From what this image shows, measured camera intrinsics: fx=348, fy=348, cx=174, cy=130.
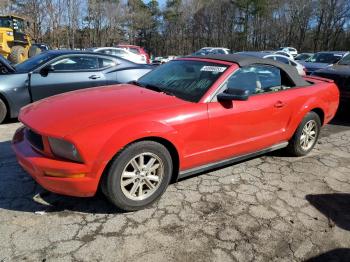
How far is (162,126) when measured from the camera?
11.0ft

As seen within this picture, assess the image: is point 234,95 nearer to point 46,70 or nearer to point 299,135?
point 299,135

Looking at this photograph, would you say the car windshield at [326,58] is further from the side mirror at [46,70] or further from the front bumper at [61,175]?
the front bumper at [61,175]

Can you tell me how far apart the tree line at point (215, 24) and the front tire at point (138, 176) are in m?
36.5

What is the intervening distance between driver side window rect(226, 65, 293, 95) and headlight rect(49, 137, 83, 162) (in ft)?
6.09

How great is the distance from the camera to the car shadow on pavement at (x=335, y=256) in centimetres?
288

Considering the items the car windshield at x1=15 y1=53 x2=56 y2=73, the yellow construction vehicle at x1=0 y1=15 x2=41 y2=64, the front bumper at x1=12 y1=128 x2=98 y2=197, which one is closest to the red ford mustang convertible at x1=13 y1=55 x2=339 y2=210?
the front bumper at x1=12 y1=128 x2=98 y2=197

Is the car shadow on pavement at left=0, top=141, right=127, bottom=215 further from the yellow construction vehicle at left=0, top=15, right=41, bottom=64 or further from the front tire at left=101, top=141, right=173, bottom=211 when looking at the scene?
the yellow construction vehicle at left=0, top=15, right=41, bottom=64

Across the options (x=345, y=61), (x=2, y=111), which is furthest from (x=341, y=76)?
(x=2, y=111)

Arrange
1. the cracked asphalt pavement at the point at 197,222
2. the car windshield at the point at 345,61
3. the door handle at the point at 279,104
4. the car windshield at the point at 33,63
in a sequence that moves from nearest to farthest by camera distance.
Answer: the cracked asphalt pavement at the point at 197,222, the door handle at the point at 279,104, the car windshield at the point at 33,63, the car windshield at the point at 345,61

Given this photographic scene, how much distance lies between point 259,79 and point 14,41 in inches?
669

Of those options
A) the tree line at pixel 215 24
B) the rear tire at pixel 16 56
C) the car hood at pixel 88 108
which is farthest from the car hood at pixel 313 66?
the tree line at pixel 215 24

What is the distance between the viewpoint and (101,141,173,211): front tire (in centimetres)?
315

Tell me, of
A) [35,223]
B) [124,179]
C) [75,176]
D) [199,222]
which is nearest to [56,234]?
[35,223]

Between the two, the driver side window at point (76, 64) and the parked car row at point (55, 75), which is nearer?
the parked car row at point (55, 75)
